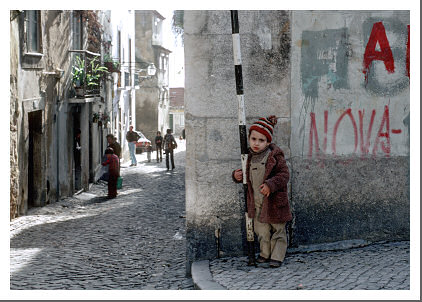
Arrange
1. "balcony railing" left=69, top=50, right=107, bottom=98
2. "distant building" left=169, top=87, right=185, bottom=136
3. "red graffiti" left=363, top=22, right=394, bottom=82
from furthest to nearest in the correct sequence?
"distant building" left=169, top=87, right=185, bottom=136 < "balcony railing" left=69, top=50, right=107, bottom=98 < "red graffiti" left=363, top=22, right=394, bottom=82

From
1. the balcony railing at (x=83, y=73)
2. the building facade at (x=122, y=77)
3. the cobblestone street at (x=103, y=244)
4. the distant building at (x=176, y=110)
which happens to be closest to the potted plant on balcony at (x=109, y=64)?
the building facade at (x=122, y=77)

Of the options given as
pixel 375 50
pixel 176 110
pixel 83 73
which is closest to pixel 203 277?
pixel 375 50

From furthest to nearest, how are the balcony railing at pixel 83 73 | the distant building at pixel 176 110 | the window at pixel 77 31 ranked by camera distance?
the distant building at pixel 176 110, the window at pixel 77 31, the balcony railing at pixel 83 73

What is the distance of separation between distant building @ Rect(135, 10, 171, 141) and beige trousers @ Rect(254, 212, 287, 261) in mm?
37575

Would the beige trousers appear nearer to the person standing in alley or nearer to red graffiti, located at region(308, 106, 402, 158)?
red graffiti, located at region(308, 106, 402, 158)

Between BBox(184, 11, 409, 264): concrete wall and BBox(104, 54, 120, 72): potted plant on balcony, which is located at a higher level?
BBox(104, 54, 120, 72): potted plant on balcony

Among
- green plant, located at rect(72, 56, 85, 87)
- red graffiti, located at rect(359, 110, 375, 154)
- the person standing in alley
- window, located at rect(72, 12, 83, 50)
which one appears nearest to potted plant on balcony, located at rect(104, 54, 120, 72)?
window, located at rect(72, 12, 83, 50)

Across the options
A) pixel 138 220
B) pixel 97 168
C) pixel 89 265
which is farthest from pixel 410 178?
pixel 97 168

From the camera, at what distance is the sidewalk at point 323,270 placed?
5.92m

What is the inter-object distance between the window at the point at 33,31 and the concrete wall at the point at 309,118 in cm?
717

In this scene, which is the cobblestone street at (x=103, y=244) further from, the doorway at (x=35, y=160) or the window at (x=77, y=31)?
the window at (x=77, y=31)

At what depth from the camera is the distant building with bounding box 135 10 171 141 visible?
44.5 m

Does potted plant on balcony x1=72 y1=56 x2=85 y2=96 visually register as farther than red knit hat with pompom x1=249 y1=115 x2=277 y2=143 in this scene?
Yes

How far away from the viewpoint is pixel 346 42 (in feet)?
23.9
